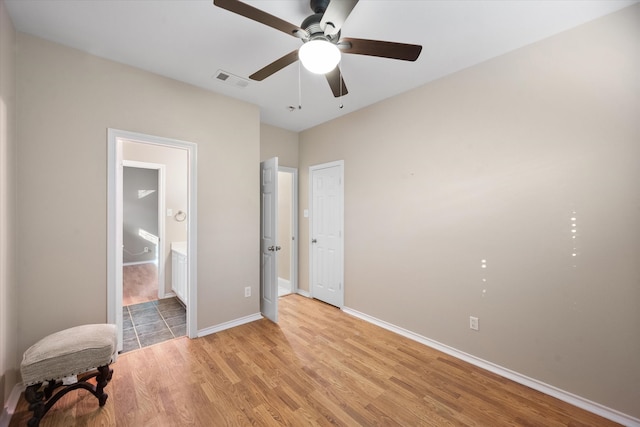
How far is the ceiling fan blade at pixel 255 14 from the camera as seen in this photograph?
1.35 m

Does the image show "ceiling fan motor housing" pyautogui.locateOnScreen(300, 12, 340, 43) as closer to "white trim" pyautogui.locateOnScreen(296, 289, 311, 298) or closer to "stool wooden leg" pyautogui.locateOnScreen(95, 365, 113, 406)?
"stool wooden leg" pyautogui.locateOnScreen(95, 365, 113, 406)

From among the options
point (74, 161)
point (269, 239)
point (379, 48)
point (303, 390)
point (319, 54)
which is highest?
point (379, 48)

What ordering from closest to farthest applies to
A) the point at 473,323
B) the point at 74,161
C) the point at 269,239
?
the point at 74,161 → the point at 473,323 → the point at 269,239

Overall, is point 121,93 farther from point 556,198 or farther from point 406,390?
point 556,198

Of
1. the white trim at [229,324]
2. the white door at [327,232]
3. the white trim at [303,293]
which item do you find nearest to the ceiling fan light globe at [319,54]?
the white door at [327,232]

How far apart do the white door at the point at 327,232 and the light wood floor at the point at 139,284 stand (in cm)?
266

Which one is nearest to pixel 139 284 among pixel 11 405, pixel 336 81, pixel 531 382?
pixel 11 405

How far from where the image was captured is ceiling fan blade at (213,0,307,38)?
135 centimetres

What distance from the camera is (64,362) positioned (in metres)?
1.72

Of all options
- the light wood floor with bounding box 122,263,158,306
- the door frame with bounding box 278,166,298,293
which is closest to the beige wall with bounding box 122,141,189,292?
the light wood floor with bounding box 122,263,158,306

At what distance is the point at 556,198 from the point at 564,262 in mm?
501

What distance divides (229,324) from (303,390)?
148 centimetres

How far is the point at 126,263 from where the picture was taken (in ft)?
22.5

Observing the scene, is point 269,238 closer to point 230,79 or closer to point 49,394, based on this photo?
point 230,79
